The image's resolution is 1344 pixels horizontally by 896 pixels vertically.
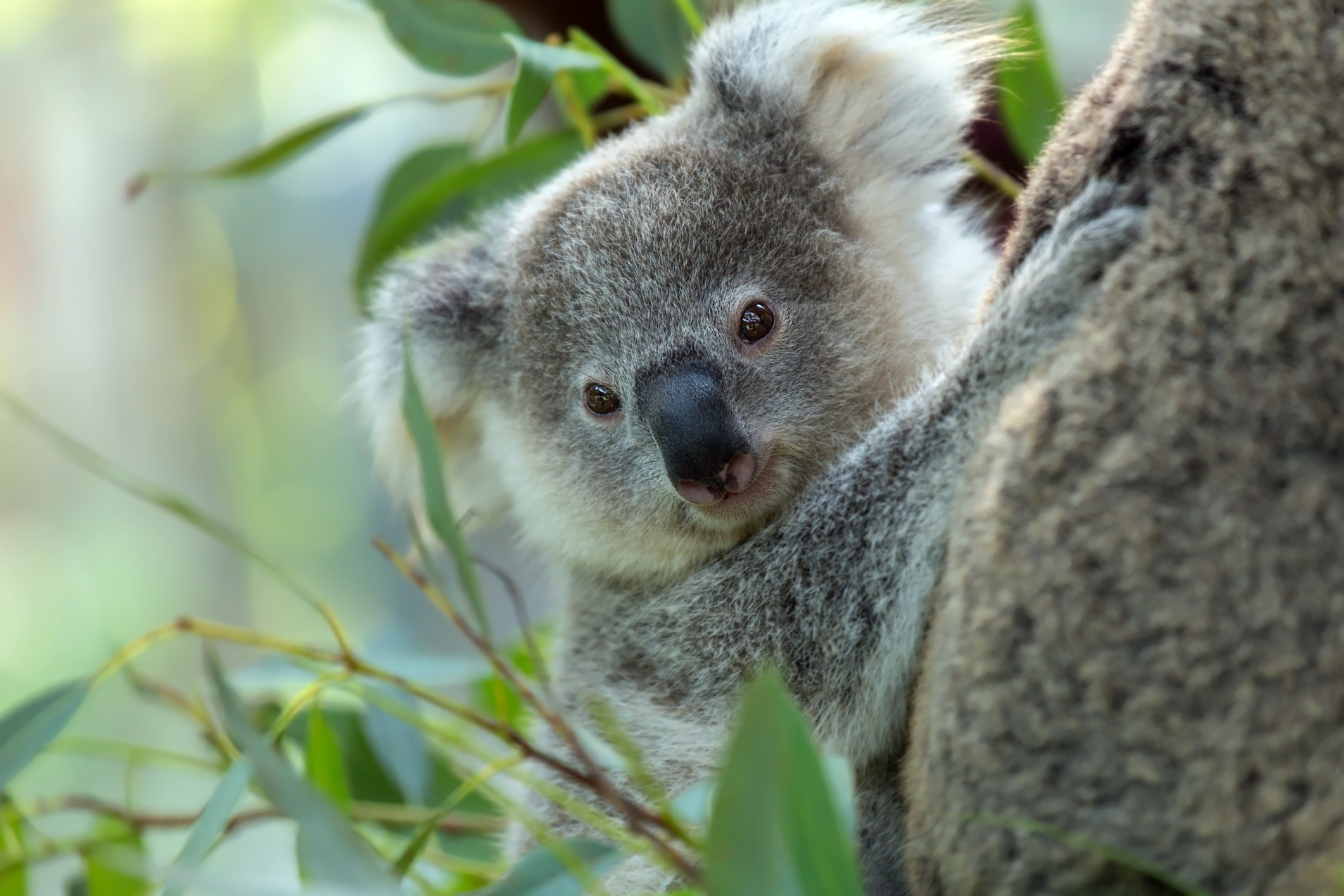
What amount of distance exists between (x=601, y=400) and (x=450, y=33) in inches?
21.8

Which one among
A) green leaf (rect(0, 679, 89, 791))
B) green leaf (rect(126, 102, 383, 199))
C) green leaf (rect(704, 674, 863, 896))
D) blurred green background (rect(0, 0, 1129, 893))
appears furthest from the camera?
blurred green background (rect(0, 0, 1129, 893))

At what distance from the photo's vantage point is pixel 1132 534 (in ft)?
2.60

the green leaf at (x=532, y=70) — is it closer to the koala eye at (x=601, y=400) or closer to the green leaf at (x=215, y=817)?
the koala eye at (x=601, y=400)

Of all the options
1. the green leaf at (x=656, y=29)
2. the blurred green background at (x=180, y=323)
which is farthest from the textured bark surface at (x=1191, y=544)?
the blurred green background at (x=180, y=323)

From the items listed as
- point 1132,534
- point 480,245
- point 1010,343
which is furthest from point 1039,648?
point 480,245

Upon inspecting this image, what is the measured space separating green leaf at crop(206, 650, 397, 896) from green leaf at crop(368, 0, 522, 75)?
1.12 metres

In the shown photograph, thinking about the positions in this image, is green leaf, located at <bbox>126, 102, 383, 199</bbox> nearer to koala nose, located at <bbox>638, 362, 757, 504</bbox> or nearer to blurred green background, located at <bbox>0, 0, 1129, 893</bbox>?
koala nose, located at <bbox>638, 362, 757, 504</bbox>

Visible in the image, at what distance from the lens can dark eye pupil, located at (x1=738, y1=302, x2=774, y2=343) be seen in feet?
5.35

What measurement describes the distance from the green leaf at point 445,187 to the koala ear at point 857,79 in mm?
339

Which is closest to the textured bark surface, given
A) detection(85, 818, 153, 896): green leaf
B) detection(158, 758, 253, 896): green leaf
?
detection(158, 758, 253, 896): green leaf

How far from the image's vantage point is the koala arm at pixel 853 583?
1.02m

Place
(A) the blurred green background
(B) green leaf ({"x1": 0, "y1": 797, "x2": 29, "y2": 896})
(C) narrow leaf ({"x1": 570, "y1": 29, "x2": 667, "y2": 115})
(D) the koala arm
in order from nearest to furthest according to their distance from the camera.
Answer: (D) the koala arm, (B) green leaf ({"x1": 0, "y1": 797, "x2": 29, "y2": 896}), (C) narrow leaf ({"x1": 570, "y1": 29, "x2": 667, "y2": 115}), (A) the blurred green background

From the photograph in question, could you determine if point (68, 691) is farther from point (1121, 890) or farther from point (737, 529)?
point (1121, 890)

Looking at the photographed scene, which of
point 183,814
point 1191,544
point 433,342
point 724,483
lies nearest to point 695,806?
point 1191,544
